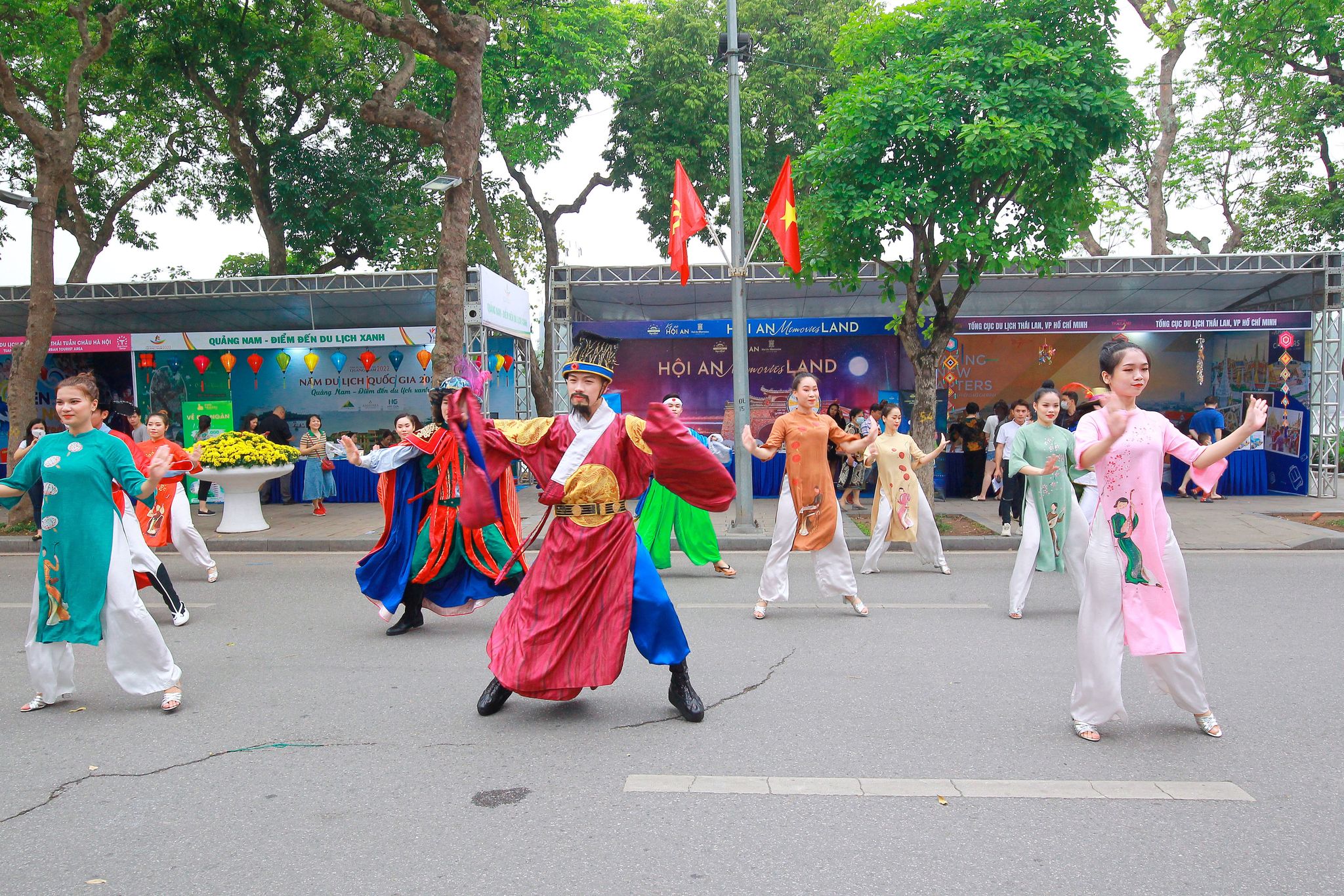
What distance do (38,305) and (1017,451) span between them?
12314 mm

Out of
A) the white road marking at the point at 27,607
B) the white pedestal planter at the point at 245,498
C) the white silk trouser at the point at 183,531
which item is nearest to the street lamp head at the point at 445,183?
the white pedestal planter at the point at 245,498

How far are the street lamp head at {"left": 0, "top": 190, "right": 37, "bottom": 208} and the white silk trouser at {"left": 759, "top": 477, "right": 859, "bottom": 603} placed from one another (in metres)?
10.2

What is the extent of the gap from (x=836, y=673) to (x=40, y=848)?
11.9 ft

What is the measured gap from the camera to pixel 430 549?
6457 millimetres

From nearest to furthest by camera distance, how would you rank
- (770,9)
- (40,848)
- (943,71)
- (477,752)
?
(40,848)
(477,752)
(943,71)
(770,9)

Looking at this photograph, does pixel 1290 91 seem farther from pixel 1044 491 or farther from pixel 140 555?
pixel 140 555

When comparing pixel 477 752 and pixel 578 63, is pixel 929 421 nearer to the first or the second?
pixel 477 752

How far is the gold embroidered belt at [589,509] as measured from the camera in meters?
4.38

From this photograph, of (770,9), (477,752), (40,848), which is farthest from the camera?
(770,9)

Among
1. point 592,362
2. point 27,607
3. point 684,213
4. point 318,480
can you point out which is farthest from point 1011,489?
point 318,480

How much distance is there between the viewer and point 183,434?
15.9 meters

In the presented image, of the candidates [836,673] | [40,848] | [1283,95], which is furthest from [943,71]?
[40,848]

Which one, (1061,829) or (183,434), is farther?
(183,434)

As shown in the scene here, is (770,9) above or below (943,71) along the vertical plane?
above
